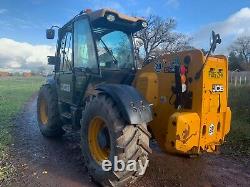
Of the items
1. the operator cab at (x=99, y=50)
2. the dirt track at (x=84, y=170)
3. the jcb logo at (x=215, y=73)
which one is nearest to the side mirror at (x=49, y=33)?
the operator cab at (x=99, y=50)

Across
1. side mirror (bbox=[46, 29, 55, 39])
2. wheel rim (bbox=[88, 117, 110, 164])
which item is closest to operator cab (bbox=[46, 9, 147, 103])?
side mirror (bbox=[46, 29, 55, 39])

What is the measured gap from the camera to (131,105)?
4367 mm

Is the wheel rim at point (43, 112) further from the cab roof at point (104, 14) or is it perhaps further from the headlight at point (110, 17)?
the headlight at point (110, 17)

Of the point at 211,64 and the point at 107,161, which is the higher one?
the point at 211,64

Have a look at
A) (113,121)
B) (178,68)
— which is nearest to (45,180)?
(113,121)

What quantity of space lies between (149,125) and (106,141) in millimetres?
810

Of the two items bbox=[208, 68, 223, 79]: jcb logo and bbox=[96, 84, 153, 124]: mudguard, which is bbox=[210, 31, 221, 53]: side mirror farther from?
bbox=[96, 84, 153, 124]: mudguard

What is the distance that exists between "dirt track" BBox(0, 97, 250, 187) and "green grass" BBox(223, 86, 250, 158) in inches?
26.5

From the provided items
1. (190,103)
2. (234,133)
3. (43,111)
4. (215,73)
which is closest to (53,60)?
(43,111)

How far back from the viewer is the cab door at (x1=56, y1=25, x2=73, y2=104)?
6773 mm

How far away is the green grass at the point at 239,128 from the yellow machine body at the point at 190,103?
200cm

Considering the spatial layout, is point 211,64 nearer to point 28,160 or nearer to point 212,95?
point 212,95

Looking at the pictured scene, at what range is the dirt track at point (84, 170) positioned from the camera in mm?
4895

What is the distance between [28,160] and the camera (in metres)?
5.86
